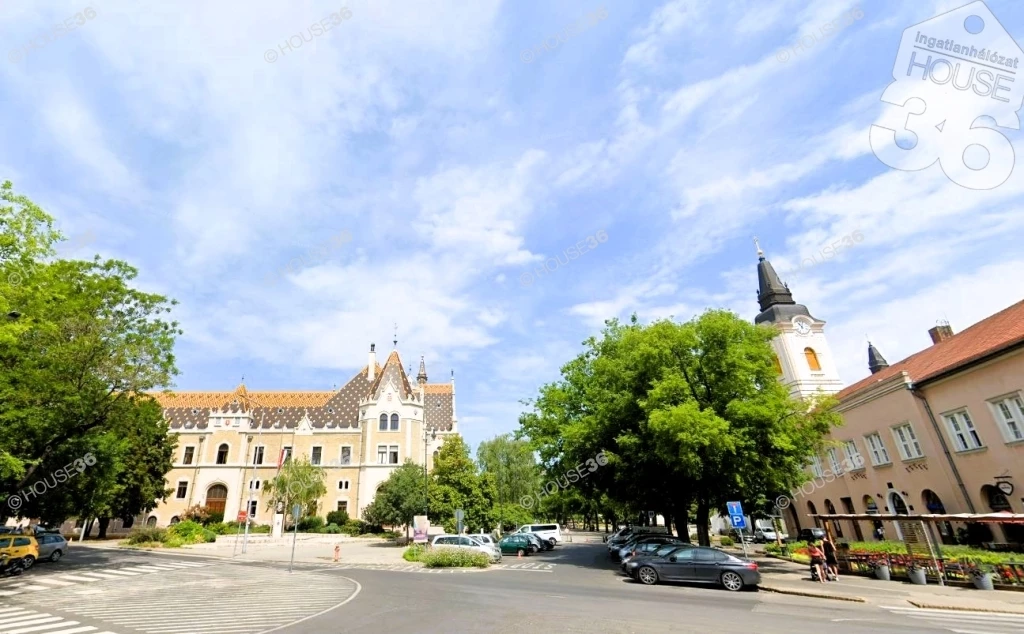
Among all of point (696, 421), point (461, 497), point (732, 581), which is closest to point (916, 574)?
point (732, 581)

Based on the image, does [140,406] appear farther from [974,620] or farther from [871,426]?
[871,426]

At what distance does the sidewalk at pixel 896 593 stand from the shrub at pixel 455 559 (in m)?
12.6

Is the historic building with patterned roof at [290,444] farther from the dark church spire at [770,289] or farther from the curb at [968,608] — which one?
the curb at [968,608]

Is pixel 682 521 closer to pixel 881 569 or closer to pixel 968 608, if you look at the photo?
pixel 881 569

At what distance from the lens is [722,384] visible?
22.7 m

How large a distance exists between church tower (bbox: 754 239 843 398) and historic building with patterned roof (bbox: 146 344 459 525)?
36.7 meters

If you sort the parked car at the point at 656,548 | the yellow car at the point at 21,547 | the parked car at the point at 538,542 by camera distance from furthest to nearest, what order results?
the parked car at the point at 538,542 < the yellow car at the point at 21,547 < the parked car at the point at 656,548

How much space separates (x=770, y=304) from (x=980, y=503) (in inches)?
1002

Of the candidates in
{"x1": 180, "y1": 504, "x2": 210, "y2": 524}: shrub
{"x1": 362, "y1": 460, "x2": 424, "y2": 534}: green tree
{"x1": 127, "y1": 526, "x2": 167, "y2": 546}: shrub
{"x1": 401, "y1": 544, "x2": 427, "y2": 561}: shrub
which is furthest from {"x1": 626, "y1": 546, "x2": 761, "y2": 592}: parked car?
{"x1": 180, "y1": 504, "x2": 210, "y2": 524}: shrub

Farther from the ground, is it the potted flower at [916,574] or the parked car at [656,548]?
the parked car at [656,548]

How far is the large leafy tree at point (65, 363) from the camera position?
1872cm

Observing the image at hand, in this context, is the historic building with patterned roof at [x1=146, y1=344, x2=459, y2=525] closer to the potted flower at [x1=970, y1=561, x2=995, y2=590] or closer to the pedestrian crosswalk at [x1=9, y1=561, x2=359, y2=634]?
the pedestrian crosswalk at [x1=9, y1=561, x2=359, y2=634]

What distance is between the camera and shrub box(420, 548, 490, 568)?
23.8 m

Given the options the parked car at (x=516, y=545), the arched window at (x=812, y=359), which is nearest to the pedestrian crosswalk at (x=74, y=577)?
the parked car at (x=516, y=545)
